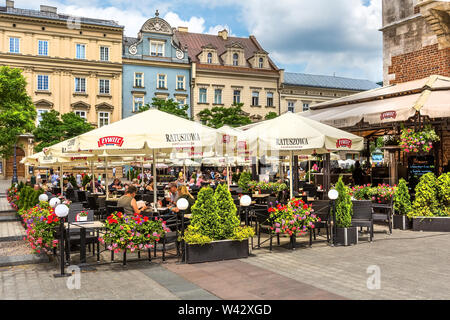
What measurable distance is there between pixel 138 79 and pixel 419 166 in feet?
129

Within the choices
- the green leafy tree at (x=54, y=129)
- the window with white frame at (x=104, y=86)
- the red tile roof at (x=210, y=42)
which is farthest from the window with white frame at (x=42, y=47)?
the red tile roof at (x=210, y=42)

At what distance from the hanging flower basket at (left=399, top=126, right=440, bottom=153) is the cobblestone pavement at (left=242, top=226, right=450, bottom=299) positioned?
272 cm

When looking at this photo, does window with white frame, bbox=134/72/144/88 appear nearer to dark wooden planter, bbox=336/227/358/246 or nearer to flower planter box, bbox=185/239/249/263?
dark wooden planter, bbox=336/227/358/246

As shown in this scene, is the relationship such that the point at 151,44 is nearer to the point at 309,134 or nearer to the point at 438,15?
the point at 438,15

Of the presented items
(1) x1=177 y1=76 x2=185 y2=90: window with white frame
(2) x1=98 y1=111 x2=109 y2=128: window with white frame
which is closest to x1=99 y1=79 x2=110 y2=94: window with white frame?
(2) x1=98 y1=111 x2=109 y2=128: window with white frame

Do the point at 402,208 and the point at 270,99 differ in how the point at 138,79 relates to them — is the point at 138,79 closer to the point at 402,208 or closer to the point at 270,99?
the point at 270,99

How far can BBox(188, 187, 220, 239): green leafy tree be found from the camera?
7664 mm

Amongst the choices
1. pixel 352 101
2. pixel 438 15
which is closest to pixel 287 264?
pixel 352 101

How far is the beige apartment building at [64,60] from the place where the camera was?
1727 inches

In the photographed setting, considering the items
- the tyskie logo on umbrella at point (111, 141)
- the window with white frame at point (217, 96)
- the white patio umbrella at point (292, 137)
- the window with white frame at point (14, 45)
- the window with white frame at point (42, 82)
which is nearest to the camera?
the tyskie logo on umbrella at point (111, 141)

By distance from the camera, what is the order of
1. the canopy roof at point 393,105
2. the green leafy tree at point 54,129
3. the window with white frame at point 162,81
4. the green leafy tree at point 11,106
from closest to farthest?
the canopy roof at point 393,105
the green leafy tree at point 11,106
the green leafy tree at point 54,129
the window with white frame at point 162,81

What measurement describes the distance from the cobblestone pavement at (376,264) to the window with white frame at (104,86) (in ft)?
140

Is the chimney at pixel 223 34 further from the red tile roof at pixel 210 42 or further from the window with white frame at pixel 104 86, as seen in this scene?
the window with white frame at pixel 104 86
